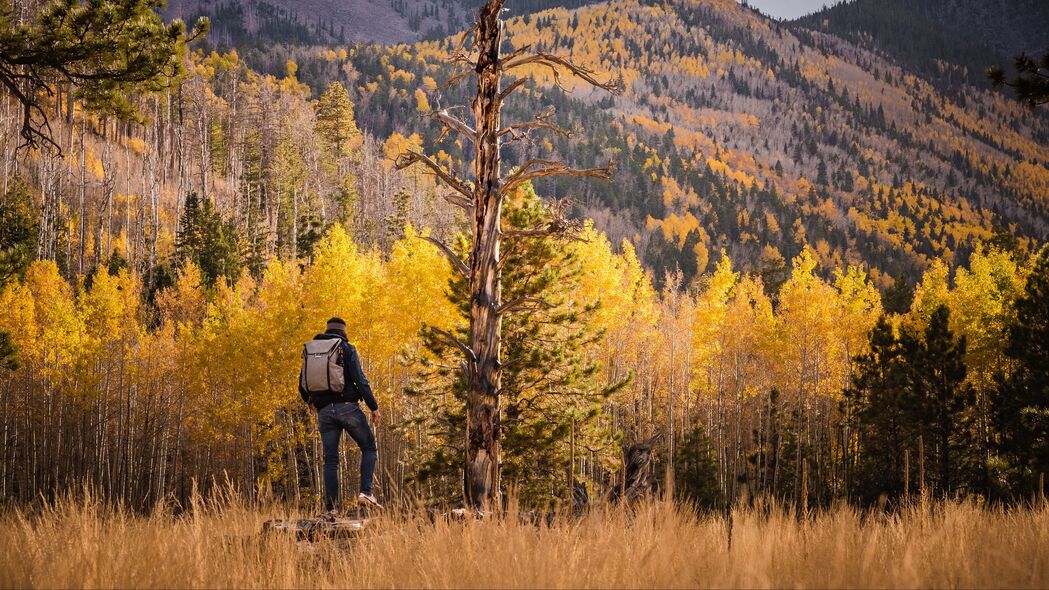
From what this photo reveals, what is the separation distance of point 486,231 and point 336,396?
2.36m

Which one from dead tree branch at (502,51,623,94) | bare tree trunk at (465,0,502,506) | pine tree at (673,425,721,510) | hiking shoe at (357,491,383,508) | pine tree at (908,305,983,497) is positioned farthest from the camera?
pine tree at (673,425,721,510)

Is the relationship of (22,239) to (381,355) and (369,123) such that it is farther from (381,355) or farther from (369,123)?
(369,123)

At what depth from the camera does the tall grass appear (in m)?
3.23

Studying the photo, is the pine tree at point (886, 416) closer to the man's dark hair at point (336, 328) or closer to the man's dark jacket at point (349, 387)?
the man's dark jacket at point (349, 387)

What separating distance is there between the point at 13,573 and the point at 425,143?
144 m

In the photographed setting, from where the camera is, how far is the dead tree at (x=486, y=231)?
7.22 meters

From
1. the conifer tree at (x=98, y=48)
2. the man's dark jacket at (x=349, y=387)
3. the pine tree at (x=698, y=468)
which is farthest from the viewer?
the pine tree at (x=698, y=468)

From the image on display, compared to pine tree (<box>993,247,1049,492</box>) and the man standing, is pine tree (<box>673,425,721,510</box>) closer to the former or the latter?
pine tree (<box>993,247,1049,492</box>)

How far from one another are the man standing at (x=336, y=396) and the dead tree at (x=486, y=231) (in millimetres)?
1135

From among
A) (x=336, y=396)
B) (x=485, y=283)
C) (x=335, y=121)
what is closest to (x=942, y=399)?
(x=485, y=283)

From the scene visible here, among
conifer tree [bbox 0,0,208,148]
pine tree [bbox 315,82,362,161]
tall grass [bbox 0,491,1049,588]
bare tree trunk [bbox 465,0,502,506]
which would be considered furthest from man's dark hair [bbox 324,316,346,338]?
pine tree [bbox 315,82,362,161]

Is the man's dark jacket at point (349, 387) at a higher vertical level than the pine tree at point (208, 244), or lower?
lower

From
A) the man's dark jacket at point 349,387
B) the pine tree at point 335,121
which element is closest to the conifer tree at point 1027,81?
the man's dark jacket at point 349,387

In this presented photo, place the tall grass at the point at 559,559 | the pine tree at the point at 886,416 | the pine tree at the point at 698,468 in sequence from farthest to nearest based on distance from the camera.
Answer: the pine tree at the point at 698,468
the pine tree at the point at 886,416
the tall grass at the point at 559,559
